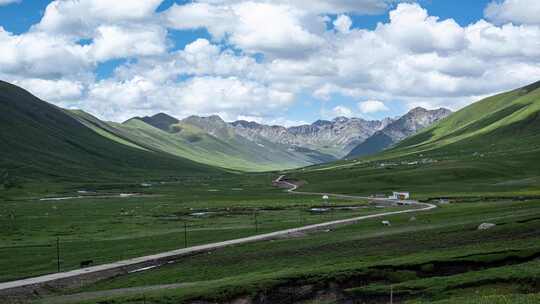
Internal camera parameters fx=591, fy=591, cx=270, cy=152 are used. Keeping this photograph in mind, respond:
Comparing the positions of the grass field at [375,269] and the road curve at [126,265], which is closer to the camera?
the grass field at [375,269]

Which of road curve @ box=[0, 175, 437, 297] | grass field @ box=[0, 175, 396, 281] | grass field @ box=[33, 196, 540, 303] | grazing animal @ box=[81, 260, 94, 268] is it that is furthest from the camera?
grass field @ box=[0, 175, 396, 281]

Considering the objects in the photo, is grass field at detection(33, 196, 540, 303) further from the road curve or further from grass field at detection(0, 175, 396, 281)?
grass field at detection(0, 175, 396, 281)

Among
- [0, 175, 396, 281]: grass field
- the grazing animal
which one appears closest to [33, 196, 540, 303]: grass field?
the grazing animal

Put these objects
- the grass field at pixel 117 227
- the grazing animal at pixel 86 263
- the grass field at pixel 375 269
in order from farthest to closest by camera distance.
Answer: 1. the grass field at pixel 117 227
2. the grazing animal at pixel 86 263
3. the grass field at pixel 375 269

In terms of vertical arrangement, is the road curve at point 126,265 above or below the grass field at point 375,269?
below

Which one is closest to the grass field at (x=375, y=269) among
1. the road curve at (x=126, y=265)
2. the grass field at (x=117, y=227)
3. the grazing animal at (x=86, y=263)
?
the road curve at (x=126, y=265)

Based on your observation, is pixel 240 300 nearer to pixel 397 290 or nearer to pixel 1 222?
pixel 397 290

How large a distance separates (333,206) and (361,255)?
87.6m

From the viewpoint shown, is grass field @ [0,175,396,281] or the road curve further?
grass field @ [0,175,396,281]

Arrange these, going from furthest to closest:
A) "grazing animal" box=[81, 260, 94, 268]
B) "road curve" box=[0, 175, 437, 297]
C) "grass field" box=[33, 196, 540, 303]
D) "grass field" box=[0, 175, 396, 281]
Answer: "grass field" box=[0, 175, 396, 281] → "grazing animal" box=[81, 260, 94, 268] → "road curve" box=[0, 175, 437, 297] → "grass field" box=[33, 196, 540, 303]

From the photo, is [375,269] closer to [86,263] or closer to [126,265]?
[126,265]

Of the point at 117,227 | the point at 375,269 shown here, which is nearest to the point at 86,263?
the point at 375,269

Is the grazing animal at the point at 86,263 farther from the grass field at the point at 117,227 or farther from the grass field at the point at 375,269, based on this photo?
the grass field at the point at 375,269

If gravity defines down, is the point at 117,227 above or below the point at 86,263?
above
